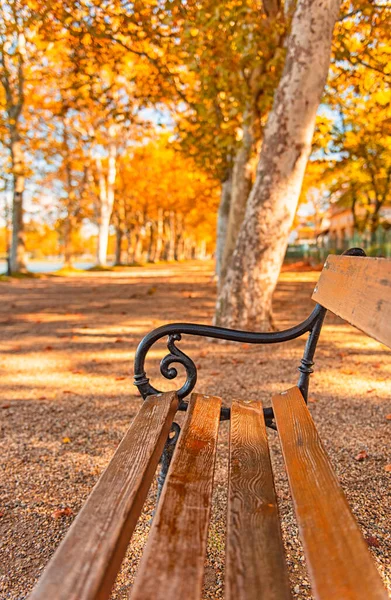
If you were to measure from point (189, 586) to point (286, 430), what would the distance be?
3.18 ft

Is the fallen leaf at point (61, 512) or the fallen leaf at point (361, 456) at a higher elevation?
the fallen leaf at point (361, 456)

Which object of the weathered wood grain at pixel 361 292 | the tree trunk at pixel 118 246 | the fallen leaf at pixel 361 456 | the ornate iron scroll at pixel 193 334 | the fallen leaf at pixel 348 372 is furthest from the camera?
the tree trunk at pixel 118 246

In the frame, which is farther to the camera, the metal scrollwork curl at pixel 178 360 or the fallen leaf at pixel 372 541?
the metal scrollwork curl at pixel 178 360

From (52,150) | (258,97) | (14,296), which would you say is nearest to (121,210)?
(52,150)

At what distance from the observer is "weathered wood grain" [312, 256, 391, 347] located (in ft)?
5.41

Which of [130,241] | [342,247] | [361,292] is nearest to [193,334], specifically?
[361,292]

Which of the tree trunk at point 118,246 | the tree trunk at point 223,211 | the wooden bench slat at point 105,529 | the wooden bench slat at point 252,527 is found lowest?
the tree trunk at point 118,246

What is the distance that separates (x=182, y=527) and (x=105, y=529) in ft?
0.62

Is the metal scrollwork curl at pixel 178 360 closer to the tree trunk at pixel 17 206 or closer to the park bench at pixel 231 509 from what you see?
the park bench at pixel 231 509

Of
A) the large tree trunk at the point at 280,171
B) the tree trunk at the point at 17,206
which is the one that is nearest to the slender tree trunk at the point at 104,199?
the tree trunk at the point at 17,206

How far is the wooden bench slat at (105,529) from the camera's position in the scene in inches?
40.0

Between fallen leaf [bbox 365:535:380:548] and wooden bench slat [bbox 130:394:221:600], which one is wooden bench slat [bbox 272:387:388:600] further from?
fallen leaf [bbox 365:535:380:548]

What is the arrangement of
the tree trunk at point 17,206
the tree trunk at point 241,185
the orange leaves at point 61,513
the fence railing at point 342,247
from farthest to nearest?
the fence railing at point 342,247, the tree trunk at point 17,206, the tree trunk at point 241,185, the orange leaves at point 61,513

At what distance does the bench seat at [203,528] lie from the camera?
41.0 inches
